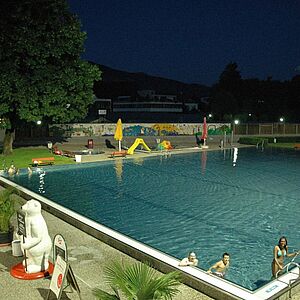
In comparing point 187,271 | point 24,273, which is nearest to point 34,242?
point 24,273

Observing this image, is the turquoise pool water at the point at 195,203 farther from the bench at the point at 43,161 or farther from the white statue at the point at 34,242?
the white statue at the point at 34,242

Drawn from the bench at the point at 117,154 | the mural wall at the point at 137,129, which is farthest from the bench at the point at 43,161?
the mural wall at the point at 137,129

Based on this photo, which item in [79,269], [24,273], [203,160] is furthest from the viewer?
[203,160]

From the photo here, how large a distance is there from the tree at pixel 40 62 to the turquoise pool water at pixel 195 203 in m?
5.13

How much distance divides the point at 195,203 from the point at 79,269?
8.90 m

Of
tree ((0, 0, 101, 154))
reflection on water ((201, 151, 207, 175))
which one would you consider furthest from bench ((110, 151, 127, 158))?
reflection on water ((201, 151, 207, 175))

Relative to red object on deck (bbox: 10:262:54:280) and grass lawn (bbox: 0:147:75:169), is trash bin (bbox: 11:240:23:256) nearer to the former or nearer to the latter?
red object on deck (bbox: 10:262:54:280)

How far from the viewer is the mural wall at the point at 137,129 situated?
44000 millimetres

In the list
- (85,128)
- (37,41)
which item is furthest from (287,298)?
(85,128)

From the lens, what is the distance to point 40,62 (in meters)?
25.5

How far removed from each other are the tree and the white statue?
18.5 m

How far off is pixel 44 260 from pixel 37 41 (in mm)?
20466

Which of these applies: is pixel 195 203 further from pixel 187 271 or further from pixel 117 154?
pixel 117 154

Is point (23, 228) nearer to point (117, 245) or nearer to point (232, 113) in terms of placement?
point (117, 245)
